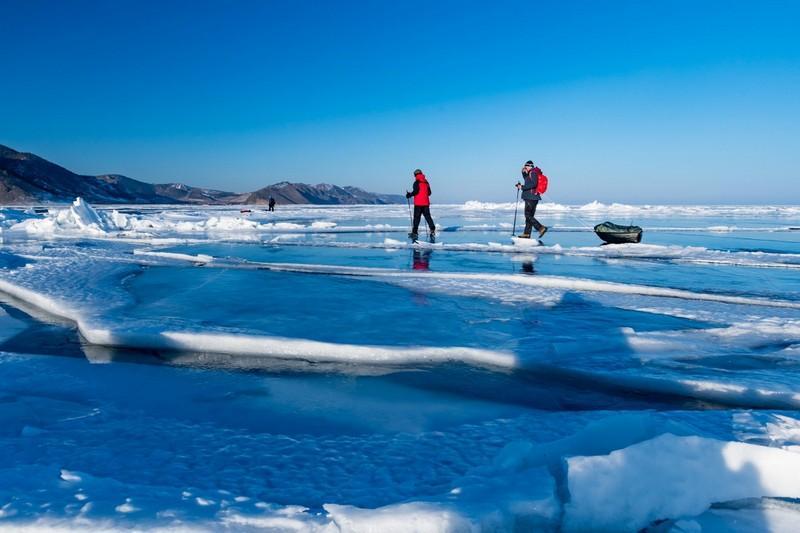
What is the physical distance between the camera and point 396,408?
6.30ft

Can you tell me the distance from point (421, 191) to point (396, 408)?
931cm

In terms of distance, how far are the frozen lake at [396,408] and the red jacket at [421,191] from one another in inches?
250

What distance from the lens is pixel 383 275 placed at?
5836 millimetres

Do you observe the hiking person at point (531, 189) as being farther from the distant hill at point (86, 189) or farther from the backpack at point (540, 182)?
the distant hill at point (86, 189)

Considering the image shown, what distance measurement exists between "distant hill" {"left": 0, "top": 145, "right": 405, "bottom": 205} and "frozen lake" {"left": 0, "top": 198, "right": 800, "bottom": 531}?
89.7 meters

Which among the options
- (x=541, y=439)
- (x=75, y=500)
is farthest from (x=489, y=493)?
(x=75, y=500)

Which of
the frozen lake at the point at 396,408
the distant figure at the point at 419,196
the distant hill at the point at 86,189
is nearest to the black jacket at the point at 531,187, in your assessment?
the distant figure at the point at 419,196

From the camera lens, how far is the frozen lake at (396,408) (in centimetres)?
118

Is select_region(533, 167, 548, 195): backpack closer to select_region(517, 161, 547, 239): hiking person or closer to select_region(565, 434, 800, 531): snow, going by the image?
select_region(517, 161, 547, 239): hiking person

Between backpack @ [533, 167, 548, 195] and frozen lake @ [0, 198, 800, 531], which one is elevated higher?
backpack @ [533, 167, 548, 195]

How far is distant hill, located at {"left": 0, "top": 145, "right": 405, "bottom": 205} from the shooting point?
81.4 metres

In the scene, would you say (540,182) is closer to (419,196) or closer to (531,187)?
(531,187)

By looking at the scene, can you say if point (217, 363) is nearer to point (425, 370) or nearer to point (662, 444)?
point (425, 370)

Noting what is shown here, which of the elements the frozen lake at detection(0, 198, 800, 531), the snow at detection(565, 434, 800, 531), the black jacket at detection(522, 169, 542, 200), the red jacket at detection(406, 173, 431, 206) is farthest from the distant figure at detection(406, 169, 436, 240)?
the snow at detection(565, 434, 800, 531)
